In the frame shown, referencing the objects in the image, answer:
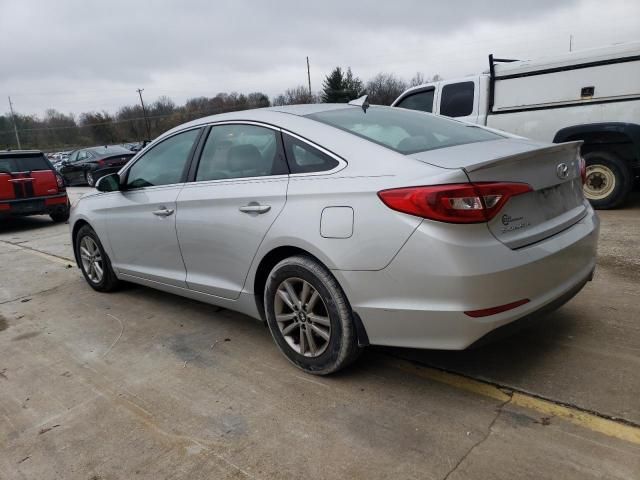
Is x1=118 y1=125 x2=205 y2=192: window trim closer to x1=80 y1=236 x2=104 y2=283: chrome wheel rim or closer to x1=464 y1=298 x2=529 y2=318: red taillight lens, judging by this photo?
x1=80 y1=236 x2=104 y2=283: chrome wheel rim

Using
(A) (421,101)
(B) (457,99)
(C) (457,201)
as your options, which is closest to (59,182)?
(A) (421,101)

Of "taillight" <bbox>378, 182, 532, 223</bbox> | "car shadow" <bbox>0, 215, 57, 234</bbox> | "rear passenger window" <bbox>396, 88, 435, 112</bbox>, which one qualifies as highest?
"rear passenger window" <bbox>396, 88, 435, 112</bbox>

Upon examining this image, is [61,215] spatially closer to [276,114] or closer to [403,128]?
[276,114]

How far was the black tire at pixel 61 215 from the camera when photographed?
33.6 ft

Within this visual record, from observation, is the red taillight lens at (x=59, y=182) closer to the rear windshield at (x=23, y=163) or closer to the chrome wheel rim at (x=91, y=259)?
the rear windshield at (x=23, y=163)

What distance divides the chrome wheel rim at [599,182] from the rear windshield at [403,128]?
434 centimetres

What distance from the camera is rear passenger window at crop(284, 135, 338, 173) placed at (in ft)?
9.25

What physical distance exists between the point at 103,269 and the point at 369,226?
3374 millimetres

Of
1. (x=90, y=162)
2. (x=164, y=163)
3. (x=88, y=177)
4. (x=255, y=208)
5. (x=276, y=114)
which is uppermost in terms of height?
(x=276, y=114)

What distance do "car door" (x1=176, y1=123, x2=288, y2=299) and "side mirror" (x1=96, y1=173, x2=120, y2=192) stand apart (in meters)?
1.02

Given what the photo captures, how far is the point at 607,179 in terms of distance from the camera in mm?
6895

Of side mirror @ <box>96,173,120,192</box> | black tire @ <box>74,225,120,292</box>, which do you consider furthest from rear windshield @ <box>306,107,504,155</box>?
black tire @ <box>74,225,120,292</box>

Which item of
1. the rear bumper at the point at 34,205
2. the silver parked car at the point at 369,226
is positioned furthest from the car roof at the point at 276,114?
the rear bumper at the point at 34,205

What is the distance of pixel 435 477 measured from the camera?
6.88 ft
